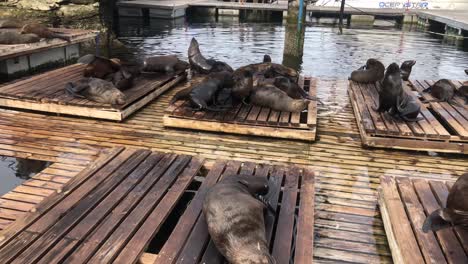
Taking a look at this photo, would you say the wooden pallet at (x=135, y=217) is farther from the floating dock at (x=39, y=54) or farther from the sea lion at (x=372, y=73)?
the floating dock at (x=39, y=54)

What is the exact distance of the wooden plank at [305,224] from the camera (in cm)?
295

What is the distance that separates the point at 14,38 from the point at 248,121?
22.7ft

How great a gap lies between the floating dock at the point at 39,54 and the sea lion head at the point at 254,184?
7288mm

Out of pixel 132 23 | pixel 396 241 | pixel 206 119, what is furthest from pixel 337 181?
pixel 132 23

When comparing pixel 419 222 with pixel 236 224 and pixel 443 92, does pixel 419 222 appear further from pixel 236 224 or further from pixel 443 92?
pixel 443 92

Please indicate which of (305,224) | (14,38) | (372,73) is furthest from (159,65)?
(305,224)

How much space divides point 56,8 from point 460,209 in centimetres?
1689

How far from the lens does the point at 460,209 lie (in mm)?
3160

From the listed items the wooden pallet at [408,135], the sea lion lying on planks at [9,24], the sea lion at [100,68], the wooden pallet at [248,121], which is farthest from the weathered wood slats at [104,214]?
the sea lion lying on planks at [9,24]

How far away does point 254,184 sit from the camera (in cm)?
350

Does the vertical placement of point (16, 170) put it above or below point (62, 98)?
below

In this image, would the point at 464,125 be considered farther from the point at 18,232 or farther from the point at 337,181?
the point at 18,232

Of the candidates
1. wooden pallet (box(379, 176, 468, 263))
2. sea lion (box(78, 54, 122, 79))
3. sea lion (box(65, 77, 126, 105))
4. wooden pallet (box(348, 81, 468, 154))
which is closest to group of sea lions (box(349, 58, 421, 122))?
wooden pallet (box(348, 81, 468, 154))

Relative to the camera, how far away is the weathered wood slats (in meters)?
2.92
